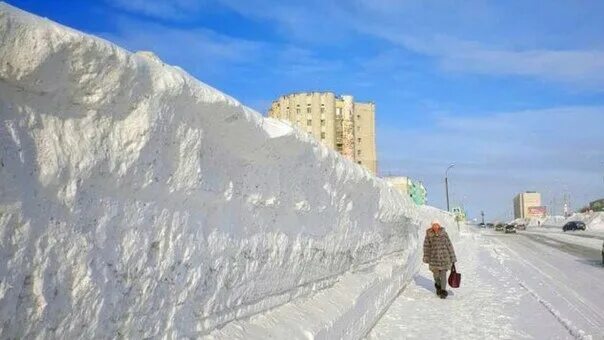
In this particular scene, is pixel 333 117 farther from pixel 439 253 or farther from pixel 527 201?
pixel 439 253

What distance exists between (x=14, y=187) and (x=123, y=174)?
581 mm

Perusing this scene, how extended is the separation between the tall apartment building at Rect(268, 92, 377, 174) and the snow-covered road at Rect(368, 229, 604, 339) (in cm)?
7802

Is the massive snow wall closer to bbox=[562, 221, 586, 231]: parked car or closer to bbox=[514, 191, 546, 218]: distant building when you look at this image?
bbox=[562, 221, 586, 231]: parked car

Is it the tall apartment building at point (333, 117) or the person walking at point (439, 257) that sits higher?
the tall apartment building at point (333, 117)

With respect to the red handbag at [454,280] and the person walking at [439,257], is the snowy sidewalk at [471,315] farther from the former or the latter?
the person walking at [439,257]

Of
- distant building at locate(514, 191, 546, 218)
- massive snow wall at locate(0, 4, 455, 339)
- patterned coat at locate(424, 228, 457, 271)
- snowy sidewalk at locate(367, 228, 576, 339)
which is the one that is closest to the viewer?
massive snow wall at locate(0, 4, 455, 339)

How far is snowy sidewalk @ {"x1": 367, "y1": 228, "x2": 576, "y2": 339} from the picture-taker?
7.55 meters

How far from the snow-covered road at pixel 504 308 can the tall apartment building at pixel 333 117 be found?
7802 cm

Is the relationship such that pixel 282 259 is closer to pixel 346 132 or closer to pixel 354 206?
pixel 354 206

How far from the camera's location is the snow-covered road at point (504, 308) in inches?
300

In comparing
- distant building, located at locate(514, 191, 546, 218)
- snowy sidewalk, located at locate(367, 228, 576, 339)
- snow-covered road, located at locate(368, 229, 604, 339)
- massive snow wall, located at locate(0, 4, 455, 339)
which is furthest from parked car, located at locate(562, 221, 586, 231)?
distant building, located at locate(514, 191, 546, 218)

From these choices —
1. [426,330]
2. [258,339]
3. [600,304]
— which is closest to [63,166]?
[258,339]

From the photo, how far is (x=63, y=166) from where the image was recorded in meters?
2.13

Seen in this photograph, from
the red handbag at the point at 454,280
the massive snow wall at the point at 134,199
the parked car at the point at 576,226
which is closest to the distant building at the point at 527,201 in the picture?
the parked car at the point at 576,226
